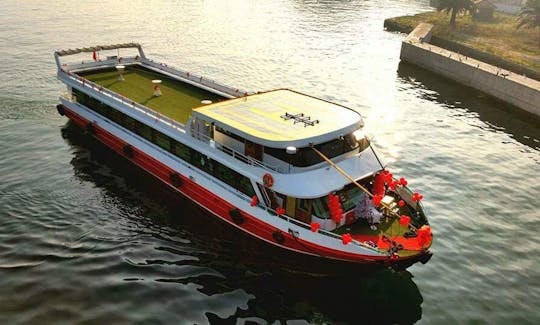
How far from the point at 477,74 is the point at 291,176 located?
1432 inches

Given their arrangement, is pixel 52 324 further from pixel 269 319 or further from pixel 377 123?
pixel 377 123

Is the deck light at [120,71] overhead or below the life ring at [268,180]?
overhead

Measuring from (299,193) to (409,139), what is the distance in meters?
19.7

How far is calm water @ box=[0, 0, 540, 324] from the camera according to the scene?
17219mm

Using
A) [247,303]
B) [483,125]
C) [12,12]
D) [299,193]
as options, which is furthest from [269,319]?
[12,12]

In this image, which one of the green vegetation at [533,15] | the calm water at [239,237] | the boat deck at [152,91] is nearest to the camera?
the calm water at [239,237]

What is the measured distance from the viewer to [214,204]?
21.7 meters

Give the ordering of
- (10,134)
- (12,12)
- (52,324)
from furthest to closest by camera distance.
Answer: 1. (12,12)
2. (10,134)
3. (52,324)

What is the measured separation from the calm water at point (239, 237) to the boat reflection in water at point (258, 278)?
0.07 metres

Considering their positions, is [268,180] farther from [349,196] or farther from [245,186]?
[349,196]

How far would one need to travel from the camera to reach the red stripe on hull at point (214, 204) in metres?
17.9

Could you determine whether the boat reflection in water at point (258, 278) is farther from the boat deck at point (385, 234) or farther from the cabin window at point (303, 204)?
the cabin window at point (303, 204)

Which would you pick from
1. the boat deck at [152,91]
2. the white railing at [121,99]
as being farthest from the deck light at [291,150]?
the boat deck at [152,91]

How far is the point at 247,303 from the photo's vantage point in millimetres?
17266
